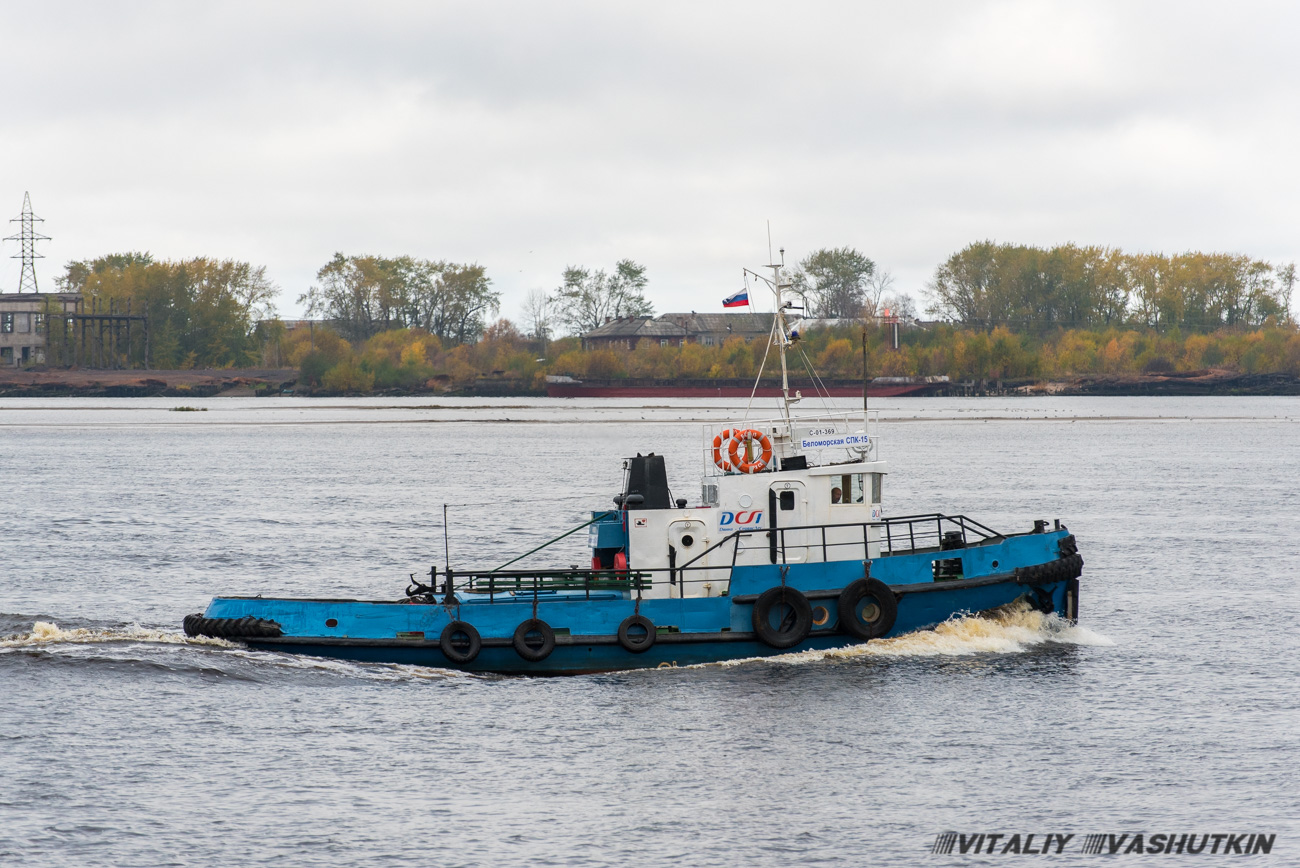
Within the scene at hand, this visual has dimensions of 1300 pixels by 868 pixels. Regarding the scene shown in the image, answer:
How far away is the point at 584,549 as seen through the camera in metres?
34.1

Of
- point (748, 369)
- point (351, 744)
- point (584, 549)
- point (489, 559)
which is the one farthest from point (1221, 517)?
point (748, 369)

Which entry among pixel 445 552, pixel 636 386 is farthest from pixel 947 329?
pixel 445 552

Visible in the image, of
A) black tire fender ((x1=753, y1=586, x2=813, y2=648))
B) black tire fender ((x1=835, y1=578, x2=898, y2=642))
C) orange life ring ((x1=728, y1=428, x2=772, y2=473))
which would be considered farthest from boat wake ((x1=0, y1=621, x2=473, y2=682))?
black tire fender ((x1=835, y1=578, x2=898, y2=642))

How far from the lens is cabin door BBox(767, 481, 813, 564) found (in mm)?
19469

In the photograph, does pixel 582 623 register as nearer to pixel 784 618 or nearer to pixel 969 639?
pixel 784 618

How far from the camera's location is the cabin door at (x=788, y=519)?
19469 mm

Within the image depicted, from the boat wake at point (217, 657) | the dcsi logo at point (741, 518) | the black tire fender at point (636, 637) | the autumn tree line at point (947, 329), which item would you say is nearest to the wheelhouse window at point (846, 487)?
the dcsi logo at point (741, 518)

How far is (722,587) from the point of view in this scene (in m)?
19.6

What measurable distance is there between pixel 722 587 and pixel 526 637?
3046 millimetres

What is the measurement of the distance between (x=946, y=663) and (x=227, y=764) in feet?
34.6

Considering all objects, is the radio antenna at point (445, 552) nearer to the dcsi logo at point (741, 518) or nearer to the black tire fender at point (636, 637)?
the black tire fender at point (636, 637)

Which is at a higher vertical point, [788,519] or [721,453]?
[721,453]

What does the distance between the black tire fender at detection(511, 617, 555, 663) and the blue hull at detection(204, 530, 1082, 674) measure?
74 mm

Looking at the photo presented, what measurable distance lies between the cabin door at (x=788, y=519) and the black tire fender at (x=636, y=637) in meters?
2.17
